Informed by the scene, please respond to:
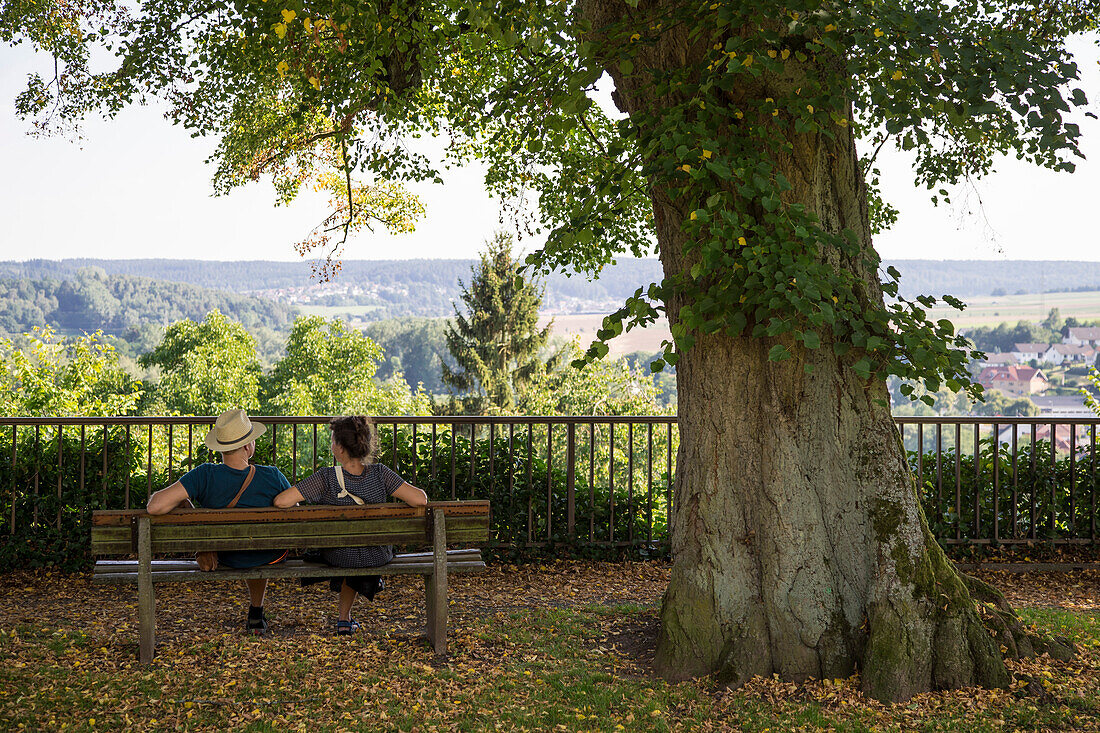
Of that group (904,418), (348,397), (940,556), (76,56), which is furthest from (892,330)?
(348,397)

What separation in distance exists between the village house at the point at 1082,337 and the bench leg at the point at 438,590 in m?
79.1

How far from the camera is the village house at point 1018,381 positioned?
6881 centimetres

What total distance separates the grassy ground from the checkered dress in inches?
16.4

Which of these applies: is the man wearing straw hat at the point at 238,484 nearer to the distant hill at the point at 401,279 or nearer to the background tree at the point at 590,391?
the background tree at the point at 590,391

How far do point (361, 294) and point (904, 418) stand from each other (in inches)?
5107

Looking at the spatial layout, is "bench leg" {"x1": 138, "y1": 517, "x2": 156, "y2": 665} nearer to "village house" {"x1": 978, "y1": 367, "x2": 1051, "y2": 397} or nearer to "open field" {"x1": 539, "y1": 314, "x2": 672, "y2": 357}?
"open field" {"x1": 539, "y1": 314, "x2": 672, "y2": 357}

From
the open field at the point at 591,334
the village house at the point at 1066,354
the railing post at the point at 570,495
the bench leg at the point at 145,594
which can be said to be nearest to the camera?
the bench leg at the point at 145,594

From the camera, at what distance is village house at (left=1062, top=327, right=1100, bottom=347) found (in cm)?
7112

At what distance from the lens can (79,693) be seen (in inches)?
138

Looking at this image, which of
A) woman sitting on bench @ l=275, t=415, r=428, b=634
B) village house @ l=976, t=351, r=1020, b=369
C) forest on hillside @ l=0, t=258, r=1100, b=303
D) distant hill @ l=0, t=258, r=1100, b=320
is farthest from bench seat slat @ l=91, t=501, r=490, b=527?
distant hill @ l=0, t=258, r=1100, b=320

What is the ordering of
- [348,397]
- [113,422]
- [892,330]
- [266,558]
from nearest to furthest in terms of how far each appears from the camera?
[892,330]
[266,558]
[113,422]
[348,397]

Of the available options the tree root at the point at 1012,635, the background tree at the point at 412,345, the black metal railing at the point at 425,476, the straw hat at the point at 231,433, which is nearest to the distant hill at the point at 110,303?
the background tree at the point at 412,345

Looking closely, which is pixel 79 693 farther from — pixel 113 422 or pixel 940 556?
pixel 940 556

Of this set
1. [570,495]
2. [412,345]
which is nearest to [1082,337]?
[412,345]
